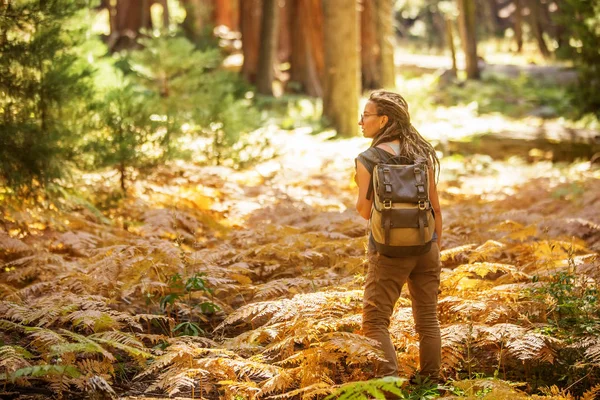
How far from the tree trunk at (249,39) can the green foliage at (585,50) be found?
11.3 m

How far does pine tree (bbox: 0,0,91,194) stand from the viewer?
659 centimetres

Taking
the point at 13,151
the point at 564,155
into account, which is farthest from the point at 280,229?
the point at 564,155

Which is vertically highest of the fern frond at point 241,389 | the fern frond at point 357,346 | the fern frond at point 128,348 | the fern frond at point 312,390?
the fern frond at point 128,348

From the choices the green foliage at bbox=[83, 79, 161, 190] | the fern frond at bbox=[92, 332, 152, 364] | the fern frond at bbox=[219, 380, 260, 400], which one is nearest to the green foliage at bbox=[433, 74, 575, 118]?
the green foliage at bbox=[83, 79, 161, 190]

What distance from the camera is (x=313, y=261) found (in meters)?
6.73

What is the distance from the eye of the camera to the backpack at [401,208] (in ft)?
13.9

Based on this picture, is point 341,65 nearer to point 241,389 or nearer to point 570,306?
point 570,306

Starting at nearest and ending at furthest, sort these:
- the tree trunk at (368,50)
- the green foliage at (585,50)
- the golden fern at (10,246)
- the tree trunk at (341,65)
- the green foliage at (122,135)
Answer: the golden fern at (10,246) < the green foliage at (122,135) < the green foliage at (585,50) < the tree trunk at (341,65) < the tree trunk at (368,50)

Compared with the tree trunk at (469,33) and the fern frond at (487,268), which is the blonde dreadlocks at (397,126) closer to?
the fern frond at (487,268)

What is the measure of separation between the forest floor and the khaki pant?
189mm

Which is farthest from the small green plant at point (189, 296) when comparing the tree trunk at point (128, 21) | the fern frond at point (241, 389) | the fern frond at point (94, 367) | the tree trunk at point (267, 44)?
the tree trunk at point (128, 21)

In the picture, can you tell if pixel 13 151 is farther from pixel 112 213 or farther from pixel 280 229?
pixel 280 229

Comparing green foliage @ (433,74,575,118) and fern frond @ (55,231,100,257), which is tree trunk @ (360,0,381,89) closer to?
green foliage @ (433,74,575,118)

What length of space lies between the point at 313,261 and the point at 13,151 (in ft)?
9.90
